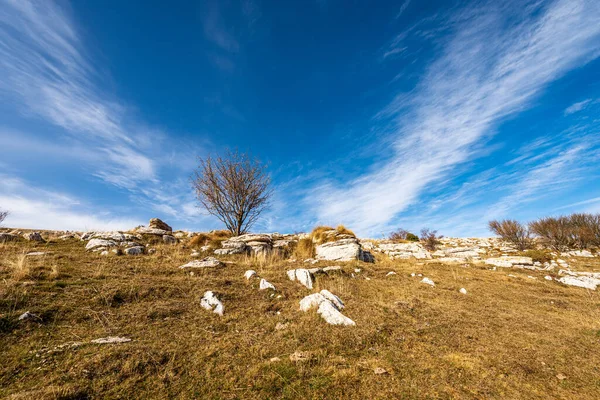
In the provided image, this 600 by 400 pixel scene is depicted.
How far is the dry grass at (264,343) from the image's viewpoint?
11.3 feet

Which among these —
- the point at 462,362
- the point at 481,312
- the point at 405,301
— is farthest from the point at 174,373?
the point at 481,312

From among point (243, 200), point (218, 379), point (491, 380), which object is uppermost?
point (243, 200)

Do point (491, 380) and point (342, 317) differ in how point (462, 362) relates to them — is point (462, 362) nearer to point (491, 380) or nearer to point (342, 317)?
point (491, 380)

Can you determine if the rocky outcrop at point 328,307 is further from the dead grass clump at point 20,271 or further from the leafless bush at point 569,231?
the leafless bush at point 569,231

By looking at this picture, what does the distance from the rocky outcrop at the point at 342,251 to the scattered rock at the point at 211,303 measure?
8.38 meters

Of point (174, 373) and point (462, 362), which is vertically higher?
point (174, 373)

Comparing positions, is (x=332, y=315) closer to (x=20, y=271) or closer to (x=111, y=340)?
(x=111, y=340)

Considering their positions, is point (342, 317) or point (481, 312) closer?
point (342, 317)

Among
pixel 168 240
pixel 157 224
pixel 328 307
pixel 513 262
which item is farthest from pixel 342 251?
pixel 157 224

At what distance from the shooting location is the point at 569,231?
2945 centimetres

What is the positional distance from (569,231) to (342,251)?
3432cm

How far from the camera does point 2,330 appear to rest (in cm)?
422

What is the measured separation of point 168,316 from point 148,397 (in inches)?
102

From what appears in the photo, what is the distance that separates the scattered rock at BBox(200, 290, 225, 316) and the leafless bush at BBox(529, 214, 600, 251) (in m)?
40.6
